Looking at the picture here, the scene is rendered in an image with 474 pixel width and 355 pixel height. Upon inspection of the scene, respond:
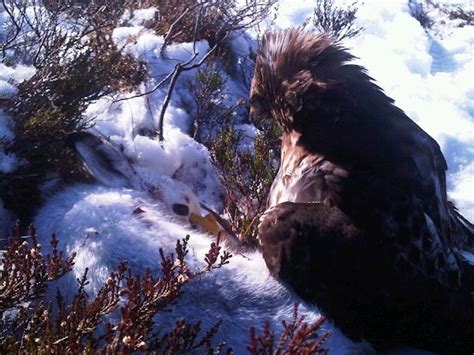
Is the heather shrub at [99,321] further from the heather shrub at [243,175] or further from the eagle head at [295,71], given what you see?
the heather shrub at [243,175]

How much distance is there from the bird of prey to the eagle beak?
0.39 m

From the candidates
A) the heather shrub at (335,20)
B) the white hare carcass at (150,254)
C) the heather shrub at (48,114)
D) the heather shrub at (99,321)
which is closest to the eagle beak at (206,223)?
the white hare carcass at (150,254)

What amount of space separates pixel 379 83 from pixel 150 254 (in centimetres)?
650

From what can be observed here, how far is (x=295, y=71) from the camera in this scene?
11.2 ft

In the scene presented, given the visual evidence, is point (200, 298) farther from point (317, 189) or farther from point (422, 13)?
point (422, 13)

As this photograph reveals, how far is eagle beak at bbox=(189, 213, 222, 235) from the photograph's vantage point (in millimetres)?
3329

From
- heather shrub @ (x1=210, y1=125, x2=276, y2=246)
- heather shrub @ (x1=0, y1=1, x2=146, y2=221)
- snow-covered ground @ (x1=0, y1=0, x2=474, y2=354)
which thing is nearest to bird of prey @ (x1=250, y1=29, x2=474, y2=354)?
heather shrub @ (x1=210, y1=125, x2=276, y2=246)

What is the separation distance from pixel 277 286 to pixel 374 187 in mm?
631

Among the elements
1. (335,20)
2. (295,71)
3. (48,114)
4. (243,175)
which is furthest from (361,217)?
(335,20)

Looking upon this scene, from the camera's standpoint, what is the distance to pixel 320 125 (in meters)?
3.27

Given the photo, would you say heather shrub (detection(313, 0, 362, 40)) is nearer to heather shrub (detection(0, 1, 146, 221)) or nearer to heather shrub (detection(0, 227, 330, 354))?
heather shrub (detection(0, 1, 146, 221))

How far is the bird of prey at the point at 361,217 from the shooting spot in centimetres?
260

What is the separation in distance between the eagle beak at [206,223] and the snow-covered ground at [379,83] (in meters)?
0.42

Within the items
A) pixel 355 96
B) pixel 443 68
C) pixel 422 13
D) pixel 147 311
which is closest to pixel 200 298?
pixel 147 311
